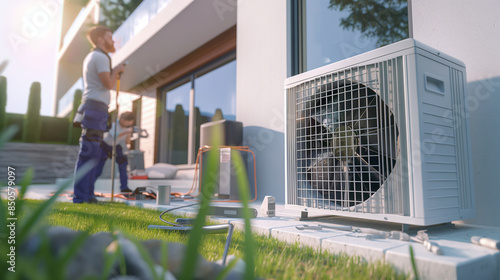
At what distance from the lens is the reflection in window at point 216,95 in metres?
4.66

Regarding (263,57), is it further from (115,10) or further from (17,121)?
(115,10)

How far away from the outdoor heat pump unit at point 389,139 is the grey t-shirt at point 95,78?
195 centimetres

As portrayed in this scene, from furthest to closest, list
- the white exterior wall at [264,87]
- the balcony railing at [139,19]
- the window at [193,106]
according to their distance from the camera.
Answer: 1. the balcony railing at [139,19]
2. the window at [193,106]
3. the white exterior wall at [264,87]

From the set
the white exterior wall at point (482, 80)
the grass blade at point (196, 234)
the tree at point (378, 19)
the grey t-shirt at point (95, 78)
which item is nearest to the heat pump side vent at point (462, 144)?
the white exterior wall at point (482, 80)

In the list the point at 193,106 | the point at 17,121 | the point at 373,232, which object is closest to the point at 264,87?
the point at 373,232

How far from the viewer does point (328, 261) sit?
95 cm

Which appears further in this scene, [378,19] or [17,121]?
[17,121]

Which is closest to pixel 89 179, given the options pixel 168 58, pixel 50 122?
pixel 168 58

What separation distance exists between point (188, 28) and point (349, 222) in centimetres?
400

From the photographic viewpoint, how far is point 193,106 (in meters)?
5.55

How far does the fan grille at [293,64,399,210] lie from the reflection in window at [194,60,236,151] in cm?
303

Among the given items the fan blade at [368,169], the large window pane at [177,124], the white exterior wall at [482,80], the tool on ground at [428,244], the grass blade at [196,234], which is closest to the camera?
the grass blade at [196,234]

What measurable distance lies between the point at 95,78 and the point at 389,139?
2.50 meters

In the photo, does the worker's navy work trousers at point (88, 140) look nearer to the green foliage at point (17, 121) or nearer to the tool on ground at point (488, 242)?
the tool on ground at point (488, 242)
